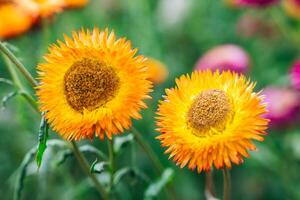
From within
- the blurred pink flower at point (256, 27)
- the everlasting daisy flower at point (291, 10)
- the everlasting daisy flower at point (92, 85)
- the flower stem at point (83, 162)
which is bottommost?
the flower stem at point (83, 162)

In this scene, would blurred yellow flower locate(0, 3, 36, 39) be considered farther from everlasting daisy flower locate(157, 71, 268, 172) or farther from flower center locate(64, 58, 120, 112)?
everlasting daisy flower locate(157, 71, 268, 172)

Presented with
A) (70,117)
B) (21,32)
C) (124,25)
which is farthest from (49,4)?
(124,25)

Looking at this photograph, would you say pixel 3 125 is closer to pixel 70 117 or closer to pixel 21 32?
pixel 21 32

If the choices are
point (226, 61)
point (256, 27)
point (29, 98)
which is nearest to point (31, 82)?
point (29, 98)

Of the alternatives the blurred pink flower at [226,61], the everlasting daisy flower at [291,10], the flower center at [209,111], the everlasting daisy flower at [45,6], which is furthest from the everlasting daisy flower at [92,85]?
the everlasting daisy flower at [291,10]

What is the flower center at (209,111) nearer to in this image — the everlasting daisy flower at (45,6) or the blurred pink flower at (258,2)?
the everlasting daisy flower at (45,6)

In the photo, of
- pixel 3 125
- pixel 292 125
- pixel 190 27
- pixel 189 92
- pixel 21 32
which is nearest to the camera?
pixel 189 92

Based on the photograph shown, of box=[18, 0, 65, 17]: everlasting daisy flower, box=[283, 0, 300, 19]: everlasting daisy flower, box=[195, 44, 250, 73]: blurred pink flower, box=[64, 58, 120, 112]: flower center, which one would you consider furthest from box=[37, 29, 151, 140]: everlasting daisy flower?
box=[283, 0, 300, 19]: everlasting daisy flower
